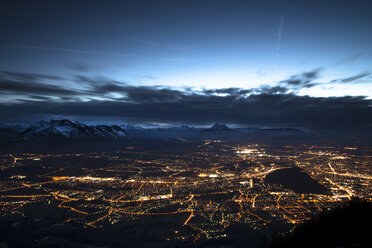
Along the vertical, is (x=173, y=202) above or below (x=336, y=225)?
below

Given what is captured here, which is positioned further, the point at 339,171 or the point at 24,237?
the point at 339,171

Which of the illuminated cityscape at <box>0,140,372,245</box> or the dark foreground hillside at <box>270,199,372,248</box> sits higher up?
the dark foreground hillside at <box>270,199,372,248</box>

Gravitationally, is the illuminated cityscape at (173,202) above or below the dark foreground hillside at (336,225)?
below

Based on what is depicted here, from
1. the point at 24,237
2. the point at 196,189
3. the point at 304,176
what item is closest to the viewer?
the point at 24,237

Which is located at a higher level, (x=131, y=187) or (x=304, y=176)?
(x=304, y=176)

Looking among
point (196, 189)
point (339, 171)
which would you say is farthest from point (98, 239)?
point (339, 171)

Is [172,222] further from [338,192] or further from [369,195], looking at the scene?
[369,195]

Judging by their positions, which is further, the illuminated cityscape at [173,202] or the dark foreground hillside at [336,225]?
the illuminated cityscape at [173,202]

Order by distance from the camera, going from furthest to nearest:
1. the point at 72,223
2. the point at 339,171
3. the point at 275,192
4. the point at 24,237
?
the point at 339,171, the point at 275,192, the point at 72,223, the point at 24,237

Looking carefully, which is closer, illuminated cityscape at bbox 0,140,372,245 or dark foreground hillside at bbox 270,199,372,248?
dark foreground hillside at bbox 270,199,372,248

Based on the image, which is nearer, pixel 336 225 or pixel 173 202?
pixel 336 225
